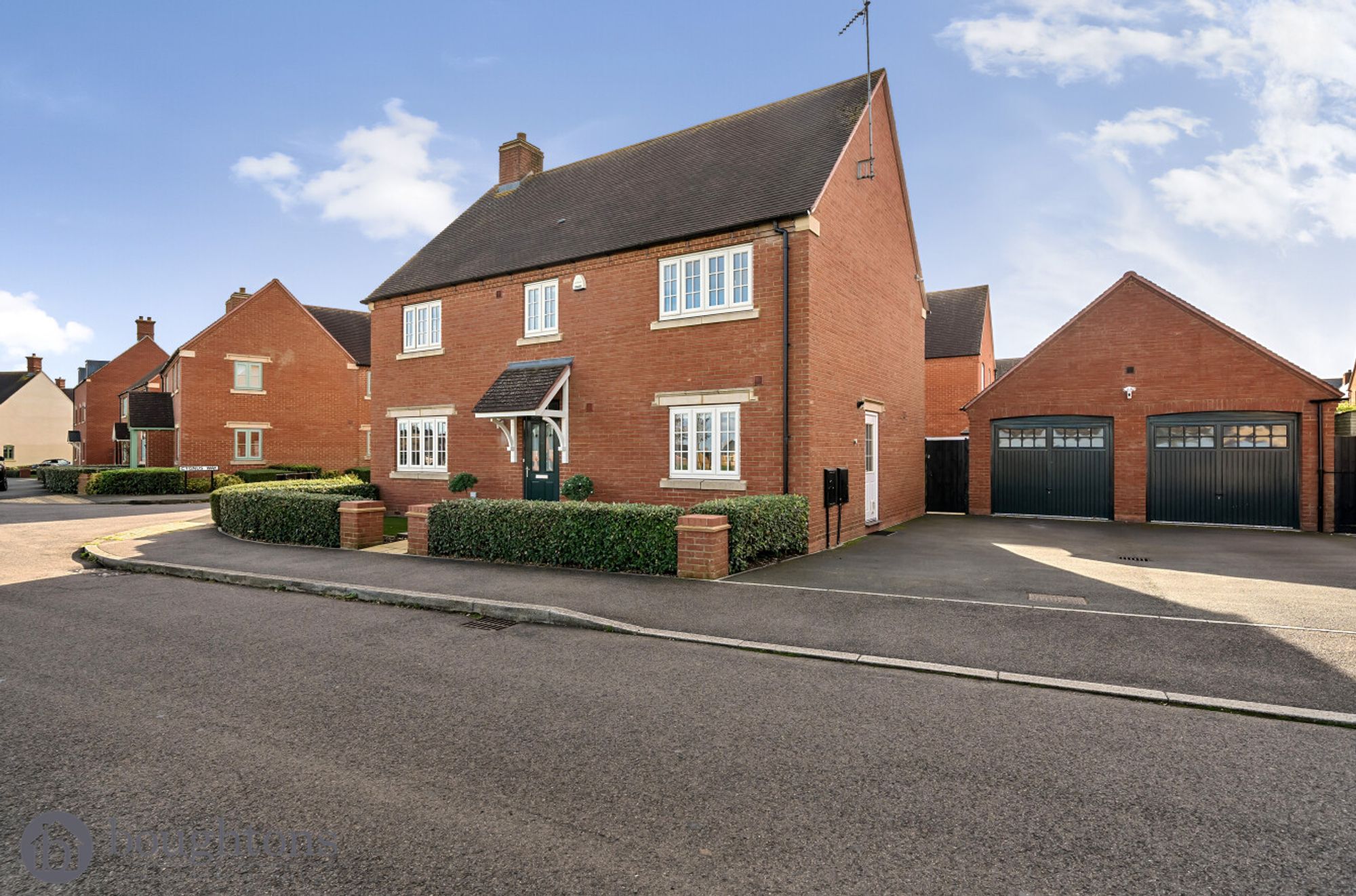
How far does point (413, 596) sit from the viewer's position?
8.54 meters

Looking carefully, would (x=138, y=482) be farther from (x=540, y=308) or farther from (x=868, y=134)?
(x=868, y=134)

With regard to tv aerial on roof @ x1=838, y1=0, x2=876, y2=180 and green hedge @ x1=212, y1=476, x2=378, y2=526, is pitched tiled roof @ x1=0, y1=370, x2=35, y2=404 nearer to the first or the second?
green hedge @ x1=212, y1=476, x2=378, y2=526

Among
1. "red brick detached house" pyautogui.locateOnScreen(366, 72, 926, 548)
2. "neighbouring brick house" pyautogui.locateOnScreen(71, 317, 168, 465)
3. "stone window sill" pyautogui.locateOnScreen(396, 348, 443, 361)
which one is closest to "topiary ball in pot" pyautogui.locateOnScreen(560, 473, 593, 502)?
"red brick detached house" pyautogui.locateOnScreen(366, 72, 926, 548)

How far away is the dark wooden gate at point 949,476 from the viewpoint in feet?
66.2

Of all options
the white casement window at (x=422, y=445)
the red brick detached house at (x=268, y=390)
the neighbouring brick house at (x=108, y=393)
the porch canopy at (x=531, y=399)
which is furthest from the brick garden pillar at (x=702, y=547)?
the neighbouring brick house at (x=108, y=393)

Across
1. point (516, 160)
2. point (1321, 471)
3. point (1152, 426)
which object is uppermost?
point (516, 160)

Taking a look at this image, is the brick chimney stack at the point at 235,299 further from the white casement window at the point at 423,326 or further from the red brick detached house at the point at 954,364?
the red brick detached house at the point at 954,364

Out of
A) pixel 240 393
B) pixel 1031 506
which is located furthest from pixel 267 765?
pixel 240 393

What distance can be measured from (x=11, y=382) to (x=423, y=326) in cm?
7150

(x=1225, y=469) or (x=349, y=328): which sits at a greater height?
(x=349, y=328)

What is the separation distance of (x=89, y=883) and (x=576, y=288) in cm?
1340

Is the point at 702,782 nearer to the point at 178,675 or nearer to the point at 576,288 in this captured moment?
the point at 178,675

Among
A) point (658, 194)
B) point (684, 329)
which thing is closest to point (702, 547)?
point (684, 329)

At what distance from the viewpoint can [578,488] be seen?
562 inches
